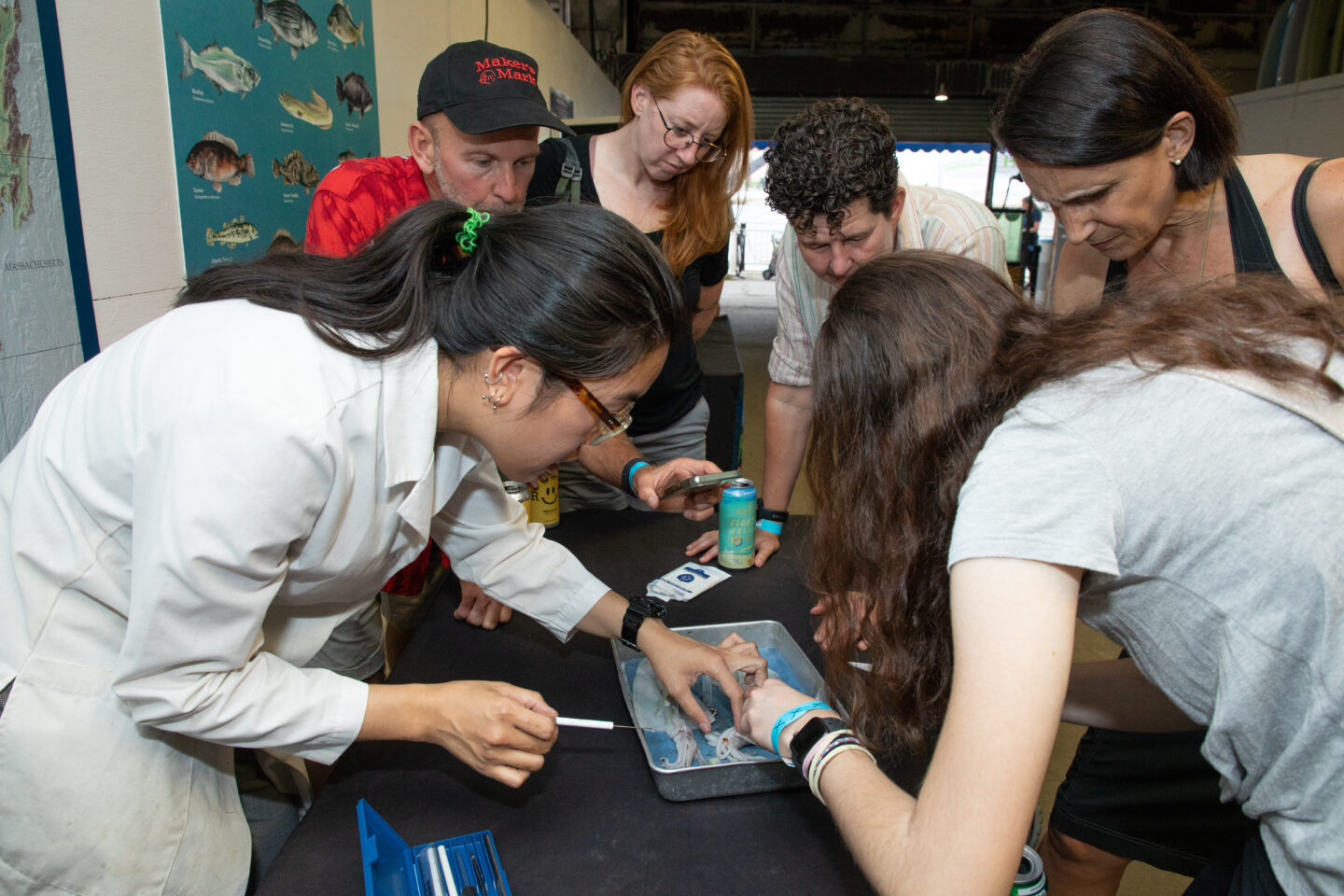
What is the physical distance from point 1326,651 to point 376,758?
0.98 metres

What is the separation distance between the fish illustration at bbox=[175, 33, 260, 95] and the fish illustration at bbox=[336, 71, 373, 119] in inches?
17.3

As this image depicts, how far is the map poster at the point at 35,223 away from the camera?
3.64 feet

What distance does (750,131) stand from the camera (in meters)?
Result: 1.94

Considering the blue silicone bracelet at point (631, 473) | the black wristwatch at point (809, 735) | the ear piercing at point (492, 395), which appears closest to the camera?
the black wristwatch at point (809, 735)

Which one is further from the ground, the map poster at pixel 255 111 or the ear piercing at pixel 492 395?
the map poster at pixel 255 111

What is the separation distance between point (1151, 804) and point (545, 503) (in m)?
1.19

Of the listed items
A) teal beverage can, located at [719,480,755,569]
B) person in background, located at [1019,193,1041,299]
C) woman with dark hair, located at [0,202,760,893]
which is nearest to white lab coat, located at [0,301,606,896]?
woman with dark hair, located at [0,202,760,893]

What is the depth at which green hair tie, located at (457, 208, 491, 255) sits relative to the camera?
1009mm

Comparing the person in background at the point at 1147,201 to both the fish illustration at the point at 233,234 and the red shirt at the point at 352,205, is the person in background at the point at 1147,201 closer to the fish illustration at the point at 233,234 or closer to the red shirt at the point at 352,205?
the red shirt at the point at 352,205

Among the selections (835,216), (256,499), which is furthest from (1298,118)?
(256,499)

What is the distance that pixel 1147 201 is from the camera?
133 centimetres

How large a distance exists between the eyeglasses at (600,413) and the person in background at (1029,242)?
9223 mm

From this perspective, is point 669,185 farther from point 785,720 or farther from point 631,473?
point 785,720

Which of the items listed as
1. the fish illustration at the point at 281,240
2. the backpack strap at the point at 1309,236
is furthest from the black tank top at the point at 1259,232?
the fish illustration at the point at 281,240
